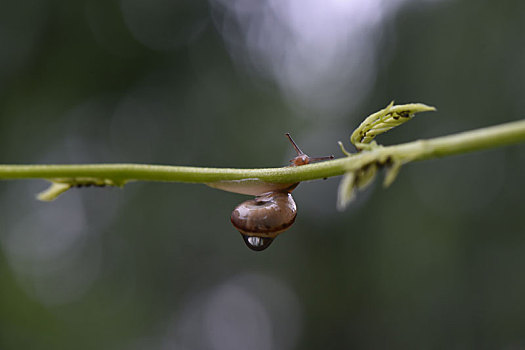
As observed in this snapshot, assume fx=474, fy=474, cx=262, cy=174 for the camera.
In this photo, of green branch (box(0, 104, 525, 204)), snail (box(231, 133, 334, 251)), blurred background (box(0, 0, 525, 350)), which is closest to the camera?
green branch (box(0, 104, 525, 204))

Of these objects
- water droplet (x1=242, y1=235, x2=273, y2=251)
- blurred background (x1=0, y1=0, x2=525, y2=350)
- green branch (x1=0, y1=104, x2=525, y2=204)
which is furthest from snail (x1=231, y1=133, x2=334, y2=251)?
blurred background (x1=0, y1=0, x2=525, y2=350)

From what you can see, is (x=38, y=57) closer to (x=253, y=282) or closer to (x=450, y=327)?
(x=253, y=282)

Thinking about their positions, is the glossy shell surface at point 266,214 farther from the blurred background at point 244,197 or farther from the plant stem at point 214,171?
the blurred background at point 244,197

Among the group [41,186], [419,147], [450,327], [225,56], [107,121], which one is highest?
[225,56]

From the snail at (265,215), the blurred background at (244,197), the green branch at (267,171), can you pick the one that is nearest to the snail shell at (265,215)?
the snail at (265,215)

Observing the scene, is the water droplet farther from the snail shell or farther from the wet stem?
the wet stem

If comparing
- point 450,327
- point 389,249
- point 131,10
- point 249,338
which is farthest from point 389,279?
point 131,10
